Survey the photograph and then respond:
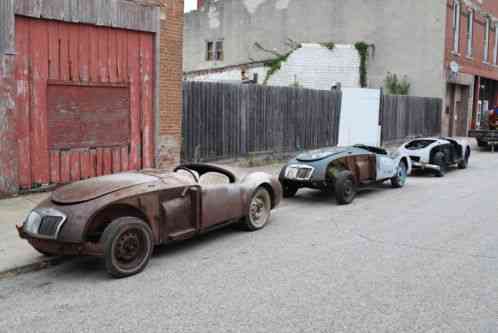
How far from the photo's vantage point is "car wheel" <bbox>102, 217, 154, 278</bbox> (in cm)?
548

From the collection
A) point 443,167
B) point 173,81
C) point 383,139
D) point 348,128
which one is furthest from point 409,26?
point 173,81

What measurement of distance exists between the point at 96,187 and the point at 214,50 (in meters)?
28.3

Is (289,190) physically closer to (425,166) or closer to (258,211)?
(258,211)

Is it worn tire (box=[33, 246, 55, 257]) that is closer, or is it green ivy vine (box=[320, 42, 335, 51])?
worn tire (box=[33, 246, 55, 257])

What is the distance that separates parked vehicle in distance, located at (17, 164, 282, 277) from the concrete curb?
11.4 inches

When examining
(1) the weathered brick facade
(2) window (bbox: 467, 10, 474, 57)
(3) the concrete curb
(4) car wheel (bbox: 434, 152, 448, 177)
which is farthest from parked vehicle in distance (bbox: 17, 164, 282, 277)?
(2) window (bbox: 467, 10, 474, 57)

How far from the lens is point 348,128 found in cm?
1878

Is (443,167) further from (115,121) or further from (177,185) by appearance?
(177,185)

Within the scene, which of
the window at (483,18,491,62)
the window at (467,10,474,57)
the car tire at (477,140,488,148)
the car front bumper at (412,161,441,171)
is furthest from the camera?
the window at (483,18,491,62)

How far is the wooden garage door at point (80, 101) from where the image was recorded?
9281mm

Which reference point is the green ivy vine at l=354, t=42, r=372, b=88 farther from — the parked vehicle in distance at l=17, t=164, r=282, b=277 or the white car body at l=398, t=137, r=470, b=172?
the parked vehicle in distance at l=17, t=164, r=282, b=277

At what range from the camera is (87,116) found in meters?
10.1

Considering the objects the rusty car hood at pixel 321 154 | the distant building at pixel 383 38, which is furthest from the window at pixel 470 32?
the rusty car hood at pixel 321 154

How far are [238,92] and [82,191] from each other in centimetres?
861
